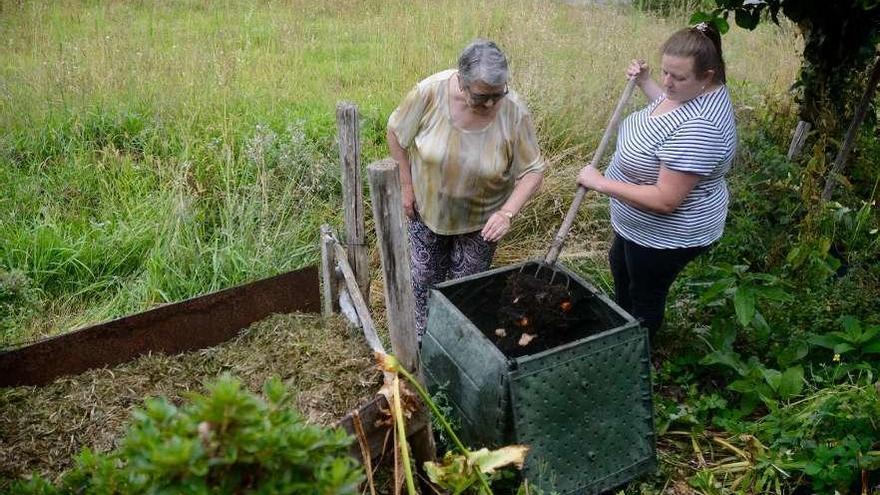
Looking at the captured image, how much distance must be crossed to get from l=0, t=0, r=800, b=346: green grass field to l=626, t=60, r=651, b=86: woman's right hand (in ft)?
4.66

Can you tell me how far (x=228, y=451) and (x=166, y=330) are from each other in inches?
73.4

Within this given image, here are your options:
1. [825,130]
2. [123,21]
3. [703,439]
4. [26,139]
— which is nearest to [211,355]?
[703,439]

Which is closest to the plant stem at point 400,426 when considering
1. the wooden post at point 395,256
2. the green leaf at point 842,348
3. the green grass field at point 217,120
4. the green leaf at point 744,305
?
the wooden post at point 395,256

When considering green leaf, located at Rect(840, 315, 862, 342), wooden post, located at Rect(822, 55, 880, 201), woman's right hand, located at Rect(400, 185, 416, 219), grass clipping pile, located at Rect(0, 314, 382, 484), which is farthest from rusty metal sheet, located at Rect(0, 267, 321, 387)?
wooden post, located at Rect(822, 55, 880, 201)

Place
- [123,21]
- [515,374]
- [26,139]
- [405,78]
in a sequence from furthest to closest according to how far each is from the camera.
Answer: [123,21] → [405,78] → [26,139] → [515,374]

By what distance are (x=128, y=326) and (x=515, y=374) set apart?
1.54 metres

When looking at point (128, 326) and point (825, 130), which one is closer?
point (128, 326)

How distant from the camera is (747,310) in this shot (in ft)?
10.2

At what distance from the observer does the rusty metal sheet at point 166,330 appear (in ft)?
8.54

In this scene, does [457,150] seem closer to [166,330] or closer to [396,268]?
[396,268]

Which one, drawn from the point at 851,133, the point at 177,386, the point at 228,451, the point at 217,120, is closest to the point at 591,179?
the point at 177,386

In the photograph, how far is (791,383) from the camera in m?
3.19

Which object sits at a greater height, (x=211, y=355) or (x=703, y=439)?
(x=211, y=355)

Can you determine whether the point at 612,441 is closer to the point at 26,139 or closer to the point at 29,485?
the point at 29,485
